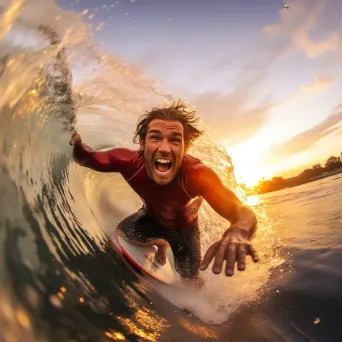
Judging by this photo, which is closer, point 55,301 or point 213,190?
point 55,301

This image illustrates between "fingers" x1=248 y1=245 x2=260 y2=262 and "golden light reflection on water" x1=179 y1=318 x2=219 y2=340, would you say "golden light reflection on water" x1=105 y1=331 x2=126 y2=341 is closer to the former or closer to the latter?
"golden light reflection on water" x1=179 y1=318 x2=219 y2=340

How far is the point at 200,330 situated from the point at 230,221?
106 cm

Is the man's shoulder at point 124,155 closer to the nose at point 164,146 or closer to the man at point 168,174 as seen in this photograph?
the man at point 168,174

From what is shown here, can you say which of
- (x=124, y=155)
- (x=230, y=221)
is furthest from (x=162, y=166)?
(x=230, y=221)

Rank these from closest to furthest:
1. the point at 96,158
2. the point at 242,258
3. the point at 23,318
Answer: the point at 242,258 < the point at 23,318 < the point at 96,158

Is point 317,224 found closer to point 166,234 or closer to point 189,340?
point 166,234

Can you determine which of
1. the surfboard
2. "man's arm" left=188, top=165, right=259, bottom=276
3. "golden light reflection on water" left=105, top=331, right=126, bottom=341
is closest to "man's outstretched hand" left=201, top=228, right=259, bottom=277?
"man's arm" left=188, top=165, right=259, bottom=276

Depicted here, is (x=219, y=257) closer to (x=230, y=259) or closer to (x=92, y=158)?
(x=230, y=259)

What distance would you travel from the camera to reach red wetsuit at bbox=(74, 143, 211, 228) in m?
2.67

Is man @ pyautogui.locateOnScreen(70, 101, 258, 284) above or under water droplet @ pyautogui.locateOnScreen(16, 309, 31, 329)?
above

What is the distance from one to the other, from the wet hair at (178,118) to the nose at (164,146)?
237 millimetres

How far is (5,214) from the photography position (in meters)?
2.39

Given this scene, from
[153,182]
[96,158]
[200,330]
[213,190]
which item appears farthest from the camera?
[96,158]

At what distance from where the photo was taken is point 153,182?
108 inches
